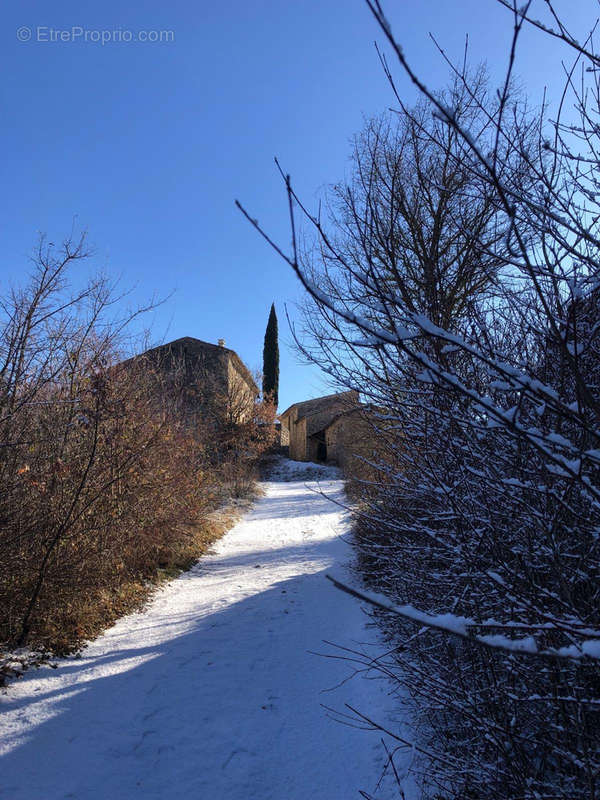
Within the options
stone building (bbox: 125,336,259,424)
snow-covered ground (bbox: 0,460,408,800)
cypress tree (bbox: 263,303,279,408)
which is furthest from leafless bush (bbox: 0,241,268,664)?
Result: cypress tree (bbox: 263,303,279,408)

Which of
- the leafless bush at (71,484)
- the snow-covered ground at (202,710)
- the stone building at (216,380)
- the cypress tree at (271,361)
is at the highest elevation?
the cypress tree at (271,361)

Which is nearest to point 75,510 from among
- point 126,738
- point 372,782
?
point 126,738

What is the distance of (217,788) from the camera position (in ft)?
8.95

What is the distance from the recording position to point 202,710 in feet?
11.6

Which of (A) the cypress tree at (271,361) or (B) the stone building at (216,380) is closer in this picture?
(B) the stone building at (216,380)

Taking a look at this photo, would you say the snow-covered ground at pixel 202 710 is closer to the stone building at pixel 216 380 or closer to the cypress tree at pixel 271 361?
the stone building at pixel 216 380

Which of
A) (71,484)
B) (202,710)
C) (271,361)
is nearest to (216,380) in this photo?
(271,361)

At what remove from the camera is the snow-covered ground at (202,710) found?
109 inches

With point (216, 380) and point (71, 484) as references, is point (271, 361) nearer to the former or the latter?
point (216, 380)

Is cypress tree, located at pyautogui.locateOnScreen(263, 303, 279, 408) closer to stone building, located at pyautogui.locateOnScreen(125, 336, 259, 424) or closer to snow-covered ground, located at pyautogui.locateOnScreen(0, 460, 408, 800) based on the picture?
stone building, located at pyautogui.locateOnScreen(125, 336, 259, 424)

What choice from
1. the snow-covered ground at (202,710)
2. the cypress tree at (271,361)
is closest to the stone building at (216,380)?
the cypress tree at (271,361)

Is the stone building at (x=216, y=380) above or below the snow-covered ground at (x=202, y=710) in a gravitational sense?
above

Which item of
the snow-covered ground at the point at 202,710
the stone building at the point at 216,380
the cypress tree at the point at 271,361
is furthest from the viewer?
the cypress tree at the point at 271,361

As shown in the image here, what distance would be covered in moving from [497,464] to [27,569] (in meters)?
4.13
